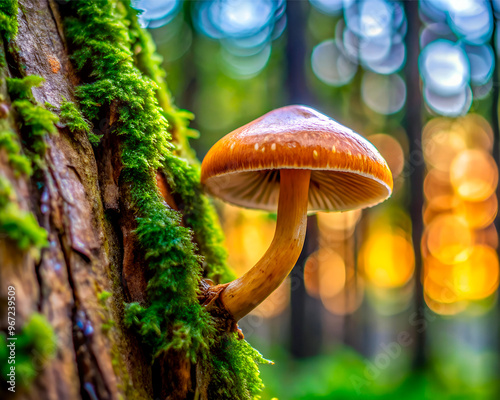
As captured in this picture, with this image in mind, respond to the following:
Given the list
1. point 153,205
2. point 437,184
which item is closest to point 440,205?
point 437,184

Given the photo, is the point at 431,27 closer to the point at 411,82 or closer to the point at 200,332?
the point at 411,82

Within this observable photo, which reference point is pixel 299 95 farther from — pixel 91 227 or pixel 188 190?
pixel 91 227

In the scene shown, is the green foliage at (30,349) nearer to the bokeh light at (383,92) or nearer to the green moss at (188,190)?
the green moss at (188,190)

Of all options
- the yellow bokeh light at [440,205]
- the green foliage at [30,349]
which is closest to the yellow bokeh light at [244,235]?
the yellow bokeh light at [440,205]

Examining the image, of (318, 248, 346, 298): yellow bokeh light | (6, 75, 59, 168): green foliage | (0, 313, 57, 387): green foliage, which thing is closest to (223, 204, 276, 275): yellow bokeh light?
(318, 248, 346, 298): yellow bokeh light

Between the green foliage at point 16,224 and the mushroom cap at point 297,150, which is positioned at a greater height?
the mushroom cap at point 297,150

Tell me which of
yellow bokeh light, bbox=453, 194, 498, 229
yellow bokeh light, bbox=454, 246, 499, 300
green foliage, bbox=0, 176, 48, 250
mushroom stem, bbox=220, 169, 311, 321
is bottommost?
yellow bokeh light, bbox=454, 246, 499, 300

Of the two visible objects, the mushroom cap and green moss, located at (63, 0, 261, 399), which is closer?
green moss, located at (63, 0, 261, 399)

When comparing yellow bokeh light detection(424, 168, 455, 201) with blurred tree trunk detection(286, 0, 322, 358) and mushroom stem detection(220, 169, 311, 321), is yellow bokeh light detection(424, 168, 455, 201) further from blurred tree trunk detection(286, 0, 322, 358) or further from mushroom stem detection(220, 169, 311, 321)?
mushroom stem detection(220, 169, 311, 321)
